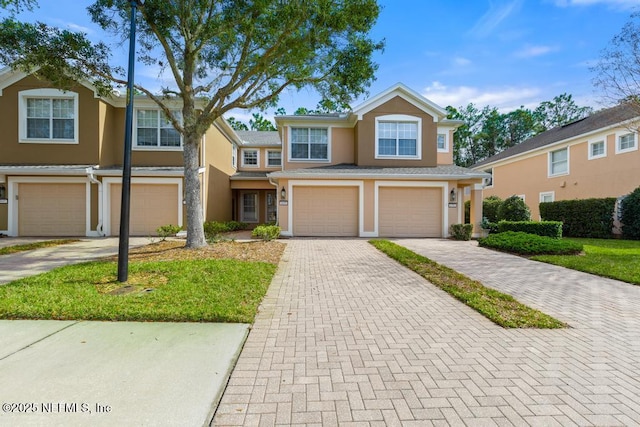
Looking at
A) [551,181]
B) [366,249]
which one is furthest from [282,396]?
[551,181]

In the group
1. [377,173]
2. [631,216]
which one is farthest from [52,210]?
[631,216]

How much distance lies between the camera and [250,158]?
22.7 metres

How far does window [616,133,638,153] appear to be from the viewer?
15.1 meters

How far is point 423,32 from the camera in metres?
9.91

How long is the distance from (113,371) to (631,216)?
19273 millimetres

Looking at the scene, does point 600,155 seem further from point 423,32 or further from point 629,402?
point 629,402

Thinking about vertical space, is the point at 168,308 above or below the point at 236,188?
below

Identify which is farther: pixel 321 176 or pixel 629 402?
pixel 321 176

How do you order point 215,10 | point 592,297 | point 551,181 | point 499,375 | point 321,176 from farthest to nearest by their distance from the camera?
1. point 551,181
2. point 321,176
3. point 215,10
4. point 592,297
5. point 499,375

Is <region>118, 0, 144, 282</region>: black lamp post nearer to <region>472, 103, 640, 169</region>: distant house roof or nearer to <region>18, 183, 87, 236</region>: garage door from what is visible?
<region>18, 183, 87, 236</region>: garage door

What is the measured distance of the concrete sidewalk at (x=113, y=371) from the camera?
2299 mm

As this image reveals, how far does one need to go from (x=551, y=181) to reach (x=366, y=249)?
1645 centimetres

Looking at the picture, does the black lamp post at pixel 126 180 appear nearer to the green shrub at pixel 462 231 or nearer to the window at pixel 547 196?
the green shrub at pixel 462 231

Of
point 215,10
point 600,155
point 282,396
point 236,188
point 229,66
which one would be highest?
point 215,10
